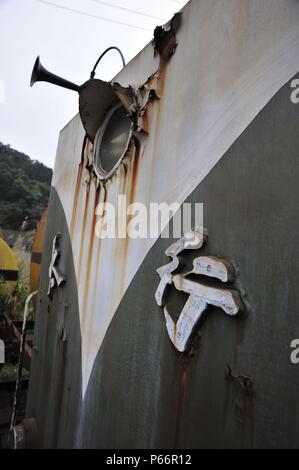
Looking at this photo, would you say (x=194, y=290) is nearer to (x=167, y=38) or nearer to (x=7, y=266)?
(x=167, y=38)

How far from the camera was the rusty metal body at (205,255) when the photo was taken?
1167 mm

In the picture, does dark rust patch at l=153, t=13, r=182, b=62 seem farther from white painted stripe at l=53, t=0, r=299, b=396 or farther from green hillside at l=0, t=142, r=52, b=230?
green hillside at l=0, t=142, r=52, b=230

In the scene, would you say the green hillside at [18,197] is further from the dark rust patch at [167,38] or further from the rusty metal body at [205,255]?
the dark rust patch at [167,38]

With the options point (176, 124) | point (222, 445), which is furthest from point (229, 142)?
point (222, 445)

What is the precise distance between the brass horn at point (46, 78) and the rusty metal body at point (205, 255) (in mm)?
524

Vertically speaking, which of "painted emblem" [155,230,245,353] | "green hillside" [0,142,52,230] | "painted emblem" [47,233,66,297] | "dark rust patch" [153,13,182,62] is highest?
"green hillside" [0,142,52,230]

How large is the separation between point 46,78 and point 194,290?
97.3 inches

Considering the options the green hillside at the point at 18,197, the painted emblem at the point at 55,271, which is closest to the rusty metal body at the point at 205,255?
the painted emblem at the point at 55,271

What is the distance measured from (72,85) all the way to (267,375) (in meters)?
2.64

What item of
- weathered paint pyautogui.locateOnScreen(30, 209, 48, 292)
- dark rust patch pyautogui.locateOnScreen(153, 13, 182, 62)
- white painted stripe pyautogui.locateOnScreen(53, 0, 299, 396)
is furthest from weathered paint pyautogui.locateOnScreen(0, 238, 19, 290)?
dark rust patch pyautogui.locateOnScreen(153, 13, 182, 62)

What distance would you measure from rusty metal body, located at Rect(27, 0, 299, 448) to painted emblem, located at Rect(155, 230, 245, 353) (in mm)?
40

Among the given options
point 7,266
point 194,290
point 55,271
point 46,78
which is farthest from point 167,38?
point 7,266

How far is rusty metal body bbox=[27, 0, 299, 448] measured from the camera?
117 cm

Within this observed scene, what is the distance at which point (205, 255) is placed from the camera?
1.46 m
